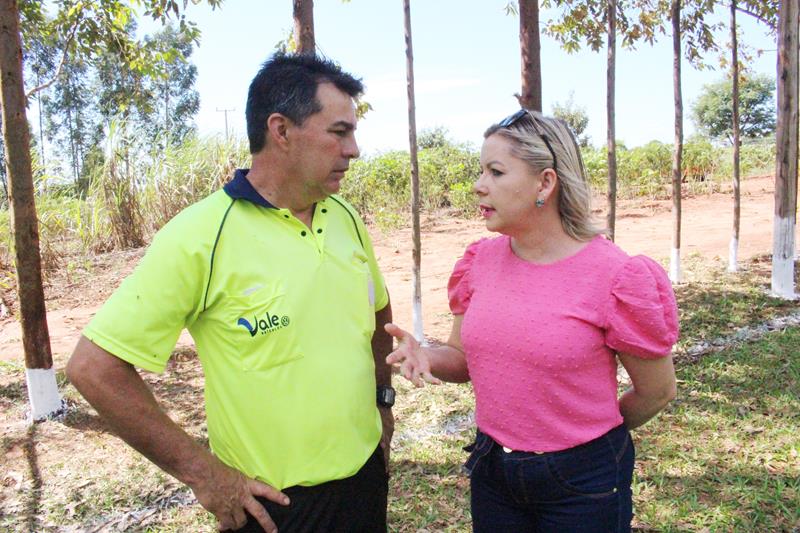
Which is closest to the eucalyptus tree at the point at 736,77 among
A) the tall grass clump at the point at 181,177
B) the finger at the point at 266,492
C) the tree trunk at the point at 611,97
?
the tree trunk at the point at 611,97

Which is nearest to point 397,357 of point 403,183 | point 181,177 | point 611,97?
point 611,97

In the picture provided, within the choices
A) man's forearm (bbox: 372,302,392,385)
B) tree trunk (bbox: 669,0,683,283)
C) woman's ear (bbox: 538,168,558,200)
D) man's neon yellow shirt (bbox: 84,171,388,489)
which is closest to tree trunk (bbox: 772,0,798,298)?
tree trunk (bbox: 669,0,683,283)

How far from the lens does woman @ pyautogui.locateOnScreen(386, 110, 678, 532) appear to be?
1.54m

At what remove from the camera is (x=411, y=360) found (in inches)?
65.8

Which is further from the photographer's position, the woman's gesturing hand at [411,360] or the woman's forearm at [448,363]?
the woman's forearm at [448,363]

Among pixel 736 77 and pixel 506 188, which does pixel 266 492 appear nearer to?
pixel 506 188

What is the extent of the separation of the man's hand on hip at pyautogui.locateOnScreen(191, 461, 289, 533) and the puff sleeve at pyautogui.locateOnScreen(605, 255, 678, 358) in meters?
0.87

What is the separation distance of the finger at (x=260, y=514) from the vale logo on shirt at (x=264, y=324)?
1.28 ft

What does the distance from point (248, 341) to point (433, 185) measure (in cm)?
1371

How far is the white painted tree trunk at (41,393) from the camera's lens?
435cm

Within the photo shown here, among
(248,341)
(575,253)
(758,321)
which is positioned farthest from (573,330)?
(758,321)

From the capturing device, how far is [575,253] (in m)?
1.61

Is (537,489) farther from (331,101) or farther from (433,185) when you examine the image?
(433,185)

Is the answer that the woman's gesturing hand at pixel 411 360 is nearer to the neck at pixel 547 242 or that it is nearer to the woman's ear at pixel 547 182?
the neck at pixel 547 242
